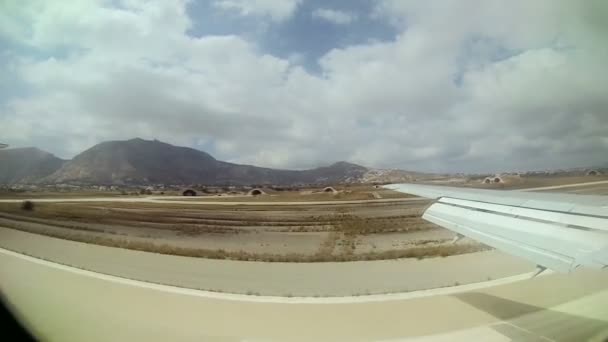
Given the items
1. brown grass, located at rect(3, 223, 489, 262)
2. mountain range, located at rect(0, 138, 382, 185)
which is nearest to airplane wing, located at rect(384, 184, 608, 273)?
brown grass, located at rect(3, 223, 489, 262)

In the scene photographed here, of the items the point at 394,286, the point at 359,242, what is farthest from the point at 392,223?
the point at 394,286

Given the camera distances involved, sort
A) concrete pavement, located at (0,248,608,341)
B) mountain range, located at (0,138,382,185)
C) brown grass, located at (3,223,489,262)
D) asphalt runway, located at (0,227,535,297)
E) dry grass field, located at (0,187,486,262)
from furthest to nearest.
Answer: dry grass field, located at (0,187,486,262) → brown grass, located at (3,223,489,262) → asphalt runway, located at (0,227,535,297) → mountain range, located at (0,138,382,185) → concrete pavement, located at (0,248,608,341)

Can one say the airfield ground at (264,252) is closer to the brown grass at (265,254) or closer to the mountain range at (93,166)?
the brown grass at (265,254)

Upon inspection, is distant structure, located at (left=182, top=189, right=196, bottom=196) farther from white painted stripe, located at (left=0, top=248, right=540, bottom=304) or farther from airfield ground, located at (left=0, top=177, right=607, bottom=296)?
white painted stripe, located at (left=0, top=248, right=540, bottom=304)

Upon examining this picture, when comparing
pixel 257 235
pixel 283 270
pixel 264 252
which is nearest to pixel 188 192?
pixel 257 235

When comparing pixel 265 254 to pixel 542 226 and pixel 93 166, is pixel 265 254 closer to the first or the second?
pixel 542 226

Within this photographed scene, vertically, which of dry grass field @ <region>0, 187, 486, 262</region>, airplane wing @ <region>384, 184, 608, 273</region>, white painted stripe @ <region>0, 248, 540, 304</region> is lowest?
dry grass field @ <region>0, 187, 486, 262</region>

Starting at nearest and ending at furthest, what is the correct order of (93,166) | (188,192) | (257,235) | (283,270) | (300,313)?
(300,313) < (283,270) < (93,166) < (257,235) < (188,192)

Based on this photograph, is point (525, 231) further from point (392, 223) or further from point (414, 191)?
point (392, 223)
